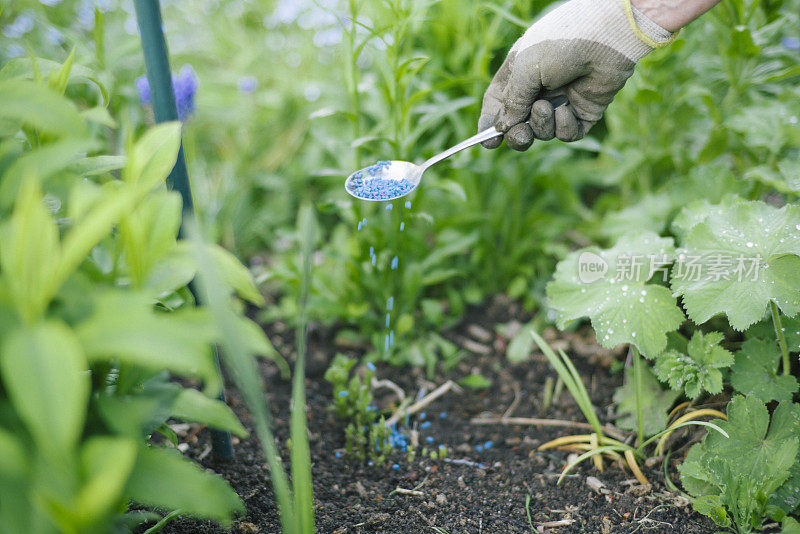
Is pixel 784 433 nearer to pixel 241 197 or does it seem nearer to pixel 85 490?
pixel 85 490

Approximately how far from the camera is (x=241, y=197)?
2357mm

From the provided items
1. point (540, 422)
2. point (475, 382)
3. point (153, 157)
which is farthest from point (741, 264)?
point (153, 157)

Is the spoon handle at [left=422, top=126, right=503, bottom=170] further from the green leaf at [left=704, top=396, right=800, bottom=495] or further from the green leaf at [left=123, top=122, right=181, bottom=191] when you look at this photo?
the green leaf at [left=704, top=396, right=800, bottom=495]

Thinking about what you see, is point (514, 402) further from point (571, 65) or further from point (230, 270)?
point (230, 270)

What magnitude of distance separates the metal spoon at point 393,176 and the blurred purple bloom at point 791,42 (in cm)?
119

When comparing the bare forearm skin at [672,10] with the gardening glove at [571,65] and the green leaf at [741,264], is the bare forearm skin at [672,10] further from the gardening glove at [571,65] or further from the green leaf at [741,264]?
the green leaf at [741,264]

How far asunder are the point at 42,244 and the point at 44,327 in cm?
12

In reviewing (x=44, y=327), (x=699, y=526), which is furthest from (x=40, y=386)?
(x=699, y=526)

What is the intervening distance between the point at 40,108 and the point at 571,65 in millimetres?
1134

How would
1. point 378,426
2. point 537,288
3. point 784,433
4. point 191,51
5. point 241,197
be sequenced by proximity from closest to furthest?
point 784,433
point 378,426
point 537,288
point 241,197
point 191,51

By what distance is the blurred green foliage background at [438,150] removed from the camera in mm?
1678

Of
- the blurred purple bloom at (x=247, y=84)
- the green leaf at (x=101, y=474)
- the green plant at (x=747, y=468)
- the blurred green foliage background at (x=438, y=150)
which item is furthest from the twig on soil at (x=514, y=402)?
the blurred purple bloom at (x=247, y=84)

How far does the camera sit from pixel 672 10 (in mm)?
1361

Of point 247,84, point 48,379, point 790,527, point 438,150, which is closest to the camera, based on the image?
point 48,379
